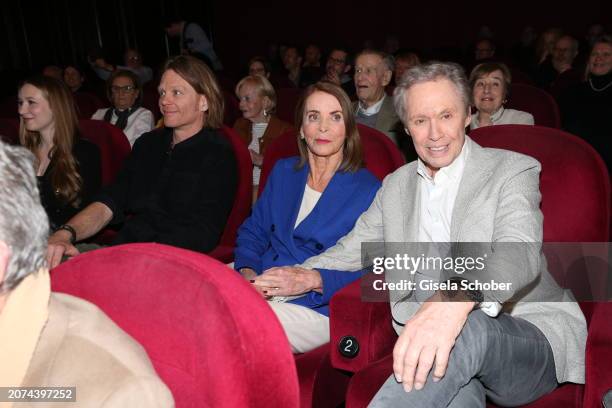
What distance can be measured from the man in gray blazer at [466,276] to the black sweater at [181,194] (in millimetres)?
505

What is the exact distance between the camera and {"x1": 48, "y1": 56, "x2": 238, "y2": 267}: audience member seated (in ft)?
7.88

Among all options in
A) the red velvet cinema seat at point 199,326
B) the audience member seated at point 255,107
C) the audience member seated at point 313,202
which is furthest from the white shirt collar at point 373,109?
the red velvet cinema seat at point 199,326

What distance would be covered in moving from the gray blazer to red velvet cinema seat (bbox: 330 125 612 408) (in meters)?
0.07

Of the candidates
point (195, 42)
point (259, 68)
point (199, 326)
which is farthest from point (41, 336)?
point (195, 42)

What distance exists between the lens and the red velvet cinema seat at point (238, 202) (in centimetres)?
250

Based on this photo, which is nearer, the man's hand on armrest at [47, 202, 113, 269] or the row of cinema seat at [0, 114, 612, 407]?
the row of cinema seat at [0, 114, 612, 407]

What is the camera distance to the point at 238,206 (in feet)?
8.30

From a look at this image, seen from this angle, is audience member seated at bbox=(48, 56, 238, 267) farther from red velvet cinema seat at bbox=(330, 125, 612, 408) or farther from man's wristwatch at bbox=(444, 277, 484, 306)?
man's wristwatch at bbox=(444, 277, 484, 306)

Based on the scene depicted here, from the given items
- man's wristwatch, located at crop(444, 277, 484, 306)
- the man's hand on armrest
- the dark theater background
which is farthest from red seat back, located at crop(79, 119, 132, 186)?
the dark theater background

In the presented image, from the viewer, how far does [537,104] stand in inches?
143

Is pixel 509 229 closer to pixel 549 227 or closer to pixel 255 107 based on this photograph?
pixel 549 227

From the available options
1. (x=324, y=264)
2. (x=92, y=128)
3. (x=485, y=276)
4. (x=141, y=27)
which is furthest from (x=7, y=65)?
(x=485, y=276)

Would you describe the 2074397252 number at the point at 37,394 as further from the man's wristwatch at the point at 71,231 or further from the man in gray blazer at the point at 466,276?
the man's wristwatch at the point at 71,231

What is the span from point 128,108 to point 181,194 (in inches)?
78.7
